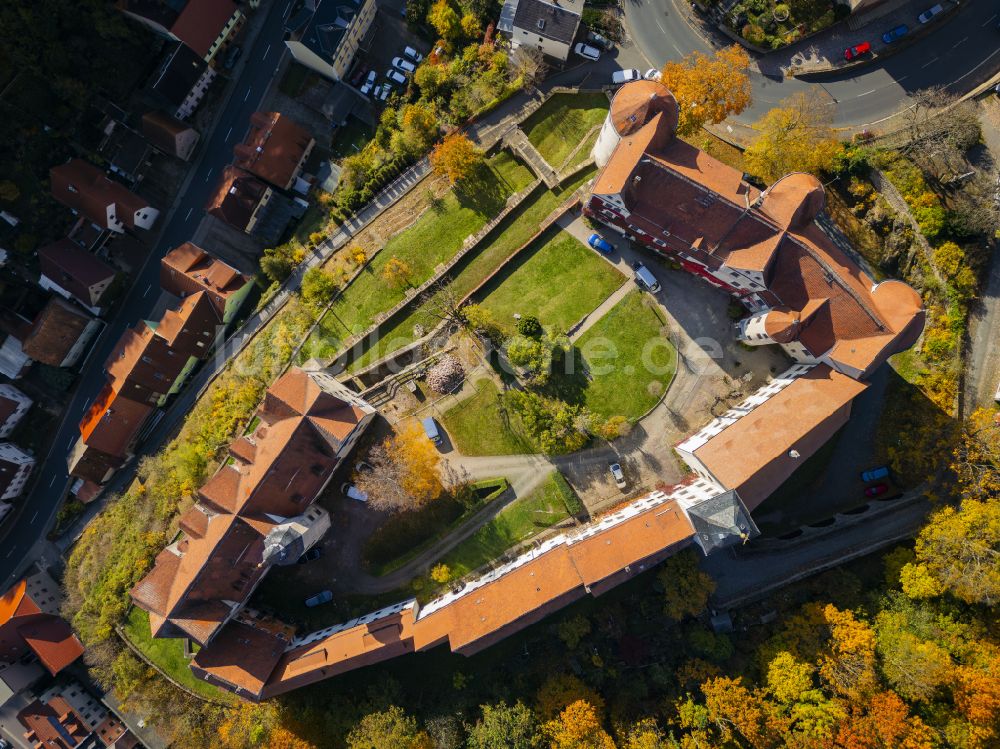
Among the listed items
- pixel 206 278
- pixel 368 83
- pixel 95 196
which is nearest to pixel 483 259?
pixel 368 83

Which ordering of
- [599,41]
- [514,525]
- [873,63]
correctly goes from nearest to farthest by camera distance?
[514,525]
[873,63]
[599,41]

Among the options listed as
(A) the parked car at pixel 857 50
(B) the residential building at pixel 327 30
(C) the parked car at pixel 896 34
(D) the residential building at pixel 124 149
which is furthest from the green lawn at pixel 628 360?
(D) the residential building at pixel 124 149

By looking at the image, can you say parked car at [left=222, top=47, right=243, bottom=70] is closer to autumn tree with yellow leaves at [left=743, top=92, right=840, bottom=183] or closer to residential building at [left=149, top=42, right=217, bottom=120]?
residential building at [left=149, top=42, right=217, bottom=120]

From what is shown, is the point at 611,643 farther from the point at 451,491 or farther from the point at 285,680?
the point at 285,680

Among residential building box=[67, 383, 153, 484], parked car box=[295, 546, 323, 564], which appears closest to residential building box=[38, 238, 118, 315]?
residential building box=[67, 383, 153, 484]

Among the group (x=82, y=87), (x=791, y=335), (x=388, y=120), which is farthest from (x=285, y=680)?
(x=82, y=87)

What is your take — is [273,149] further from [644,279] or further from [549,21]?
[644,279]
